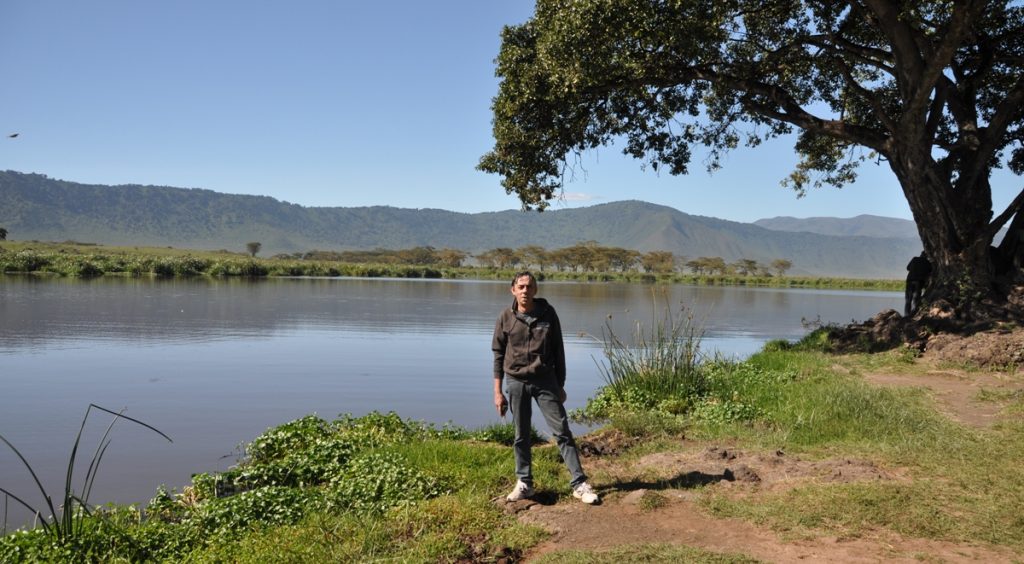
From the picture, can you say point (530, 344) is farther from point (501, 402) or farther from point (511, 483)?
point (511, 483)

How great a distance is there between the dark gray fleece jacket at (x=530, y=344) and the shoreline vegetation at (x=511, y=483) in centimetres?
96

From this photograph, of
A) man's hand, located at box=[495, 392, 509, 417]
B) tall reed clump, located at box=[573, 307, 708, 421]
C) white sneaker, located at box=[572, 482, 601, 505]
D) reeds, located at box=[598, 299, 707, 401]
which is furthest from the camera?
reeds, located at box=[598, 299, 707, 401]

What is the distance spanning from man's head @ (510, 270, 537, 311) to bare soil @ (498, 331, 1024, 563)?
1.50 meters

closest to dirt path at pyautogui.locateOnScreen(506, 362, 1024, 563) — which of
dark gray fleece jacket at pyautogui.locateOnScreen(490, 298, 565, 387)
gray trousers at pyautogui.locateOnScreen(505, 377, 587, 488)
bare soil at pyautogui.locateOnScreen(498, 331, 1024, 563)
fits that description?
bare soil at pyautogui.locateOnScreen(498, 331, 1024, 563)

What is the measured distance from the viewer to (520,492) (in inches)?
220

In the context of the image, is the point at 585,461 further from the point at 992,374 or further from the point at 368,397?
the point at 992,374

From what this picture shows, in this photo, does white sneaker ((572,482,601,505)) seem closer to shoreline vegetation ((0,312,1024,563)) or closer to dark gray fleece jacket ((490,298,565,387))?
shoreline vegetation ((0,312,1024,563))

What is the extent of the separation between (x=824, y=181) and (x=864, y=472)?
1661 cm

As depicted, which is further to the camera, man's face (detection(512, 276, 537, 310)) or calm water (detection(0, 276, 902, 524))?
calm water (detection(0, 276, 902, 524))

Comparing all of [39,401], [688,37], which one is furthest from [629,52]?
[39,401]

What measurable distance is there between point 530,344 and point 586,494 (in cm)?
121

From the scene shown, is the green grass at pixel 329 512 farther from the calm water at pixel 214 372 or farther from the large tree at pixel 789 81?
the large tree at pixel 789 81

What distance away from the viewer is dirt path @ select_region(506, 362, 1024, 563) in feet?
14.8

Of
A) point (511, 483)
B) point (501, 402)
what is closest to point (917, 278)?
point (511, 483)
